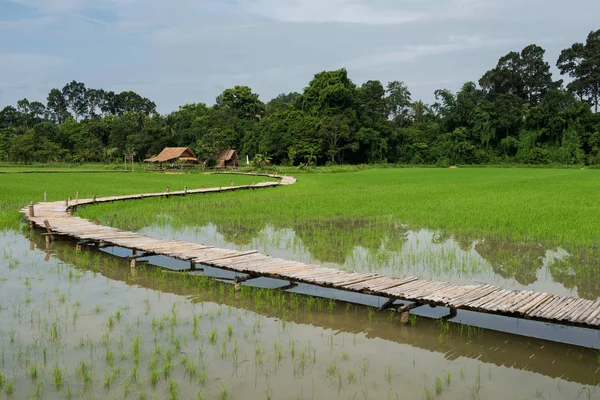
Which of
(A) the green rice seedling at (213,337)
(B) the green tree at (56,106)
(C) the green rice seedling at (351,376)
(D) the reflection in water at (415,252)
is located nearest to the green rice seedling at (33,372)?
(A) the green rice seedling at (213,337)

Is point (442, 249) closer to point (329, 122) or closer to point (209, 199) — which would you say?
point (209, 199)

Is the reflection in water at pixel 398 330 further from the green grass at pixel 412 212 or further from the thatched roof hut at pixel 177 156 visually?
the thatched roof hut at pixel 177 156

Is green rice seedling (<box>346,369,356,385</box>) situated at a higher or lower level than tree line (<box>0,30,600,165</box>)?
lower

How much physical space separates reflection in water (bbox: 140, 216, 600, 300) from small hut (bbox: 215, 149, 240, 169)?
35419mm

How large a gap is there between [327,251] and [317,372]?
5022mm

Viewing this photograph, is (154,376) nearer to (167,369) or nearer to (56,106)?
Result: (167,369)

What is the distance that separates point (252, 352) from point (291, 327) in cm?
79

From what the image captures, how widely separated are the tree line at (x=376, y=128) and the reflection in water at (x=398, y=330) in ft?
130

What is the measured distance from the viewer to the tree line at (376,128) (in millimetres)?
48094

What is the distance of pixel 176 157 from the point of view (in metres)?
46.4

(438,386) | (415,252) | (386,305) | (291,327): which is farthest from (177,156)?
(438,386)

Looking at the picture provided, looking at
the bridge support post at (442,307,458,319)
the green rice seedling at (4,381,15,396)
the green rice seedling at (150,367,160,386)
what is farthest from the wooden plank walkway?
the green rice seedling at (4,381,15,396)

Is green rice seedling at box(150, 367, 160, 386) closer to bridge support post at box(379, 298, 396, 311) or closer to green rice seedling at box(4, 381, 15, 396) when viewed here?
green rice seedling at box(4, 381, 15, 396)

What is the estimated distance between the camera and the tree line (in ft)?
158
